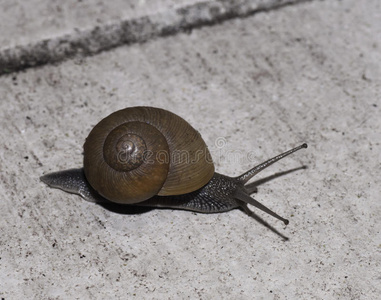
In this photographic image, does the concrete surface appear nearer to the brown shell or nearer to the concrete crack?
the concrete crack

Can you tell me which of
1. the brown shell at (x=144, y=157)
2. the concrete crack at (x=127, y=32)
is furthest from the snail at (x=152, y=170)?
the concrete crack at (x=127, y=32)

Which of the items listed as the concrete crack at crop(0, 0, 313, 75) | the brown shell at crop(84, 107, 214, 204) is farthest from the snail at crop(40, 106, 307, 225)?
the concrete crack at crop(0, 0, 313, 75)

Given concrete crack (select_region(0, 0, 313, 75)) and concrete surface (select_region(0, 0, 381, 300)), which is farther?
concrete crack (select_region(0, 0, 313, 75))

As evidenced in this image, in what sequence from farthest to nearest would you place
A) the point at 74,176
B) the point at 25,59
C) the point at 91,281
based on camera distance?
the point at 25,59
the point at 74,176
the point at 91,281

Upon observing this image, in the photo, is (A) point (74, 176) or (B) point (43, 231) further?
(A) point (74, 176)

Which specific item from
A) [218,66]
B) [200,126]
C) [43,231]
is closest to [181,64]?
[218,66]

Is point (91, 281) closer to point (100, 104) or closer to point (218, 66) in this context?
point (100, 104)

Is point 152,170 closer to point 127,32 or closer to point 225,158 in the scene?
point 225,158
